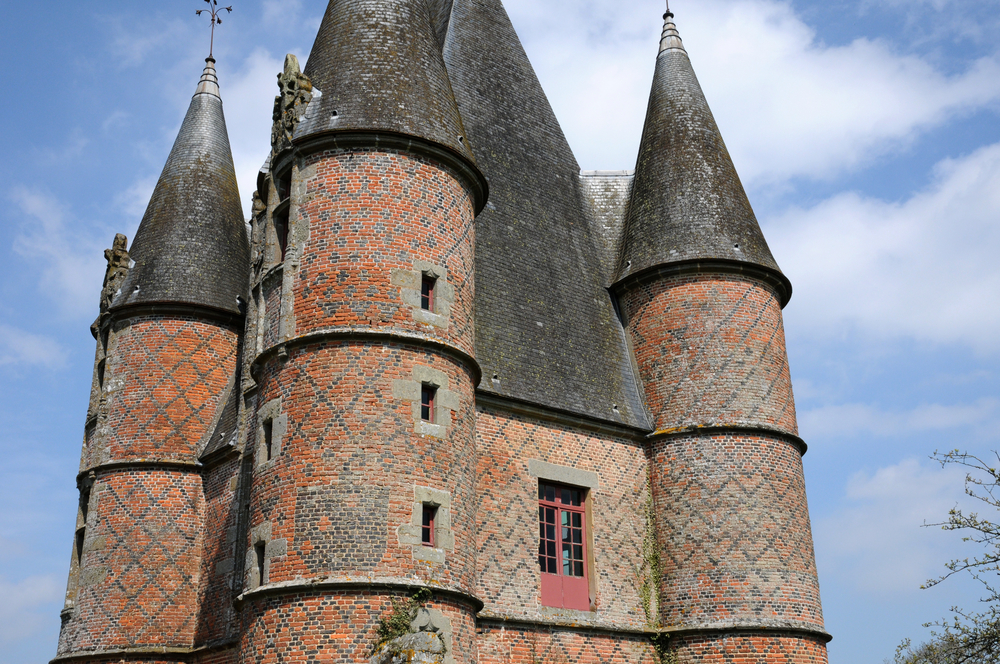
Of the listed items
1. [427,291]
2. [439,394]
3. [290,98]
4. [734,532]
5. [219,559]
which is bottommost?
[219,559]

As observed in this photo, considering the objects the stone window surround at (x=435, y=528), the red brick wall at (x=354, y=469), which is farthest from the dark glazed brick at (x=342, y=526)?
Result: the stone window surround at (x=435, y=528)

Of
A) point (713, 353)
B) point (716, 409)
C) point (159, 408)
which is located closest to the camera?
point (716, 409)

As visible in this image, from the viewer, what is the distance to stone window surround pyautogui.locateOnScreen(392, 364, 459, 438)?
1403 cm

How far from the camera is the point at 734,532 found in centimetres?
1722

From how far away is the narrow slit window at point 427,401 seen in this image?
46.9ft

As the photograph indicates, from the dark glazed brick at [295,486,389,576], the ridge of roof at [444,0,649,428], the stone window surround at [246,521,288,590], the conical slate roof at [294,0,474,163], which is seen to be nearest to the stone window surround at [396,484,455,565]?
the dark glazed brick at [295,486,389,576]

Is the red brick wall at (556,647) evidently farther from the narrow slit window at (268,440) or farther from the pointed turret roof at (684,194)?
the pointed turret roof at (684,194)

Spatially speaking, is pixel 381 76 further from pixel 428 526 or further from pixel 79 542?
pixel 79 542

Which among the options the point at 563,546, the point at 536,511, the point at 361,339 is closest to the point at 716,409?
the point at 563,546

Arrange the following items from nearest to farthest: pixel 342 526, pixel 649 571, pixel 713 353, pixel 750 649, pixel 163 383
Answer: pixel 342 526, pixel 750 649, pixel 649 571, pixel 713 353, pixel 163 383

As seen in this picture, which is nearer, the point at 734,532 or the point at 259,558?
the point at 259,558

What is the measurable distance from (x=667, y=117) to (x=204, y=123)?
435 inches

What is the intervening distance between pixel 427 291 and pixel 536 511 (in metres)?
4.47

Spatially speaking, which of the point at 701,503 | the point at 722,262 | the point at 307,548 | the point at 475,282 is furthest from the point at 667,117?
the point at 307,548
